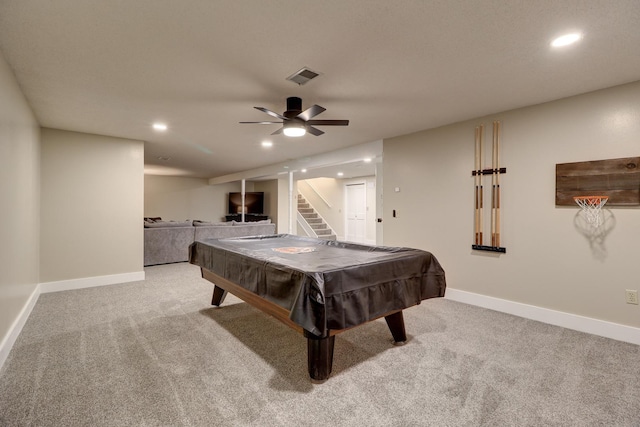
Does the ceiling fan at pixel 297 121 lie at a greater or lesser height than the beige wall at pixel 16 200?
greater

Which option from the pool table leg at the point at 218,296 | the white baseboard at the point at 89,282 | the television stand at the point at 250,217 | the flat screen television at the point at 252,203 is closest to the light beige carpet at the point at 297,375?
the pool table leg at the point at 218,296

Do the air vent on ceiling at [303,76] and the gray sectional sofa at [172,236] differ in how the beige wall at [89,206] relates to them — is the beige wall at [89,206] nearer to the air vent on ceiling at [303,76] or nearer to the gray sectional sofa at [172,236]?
the gray sectional sofa at [172,236]

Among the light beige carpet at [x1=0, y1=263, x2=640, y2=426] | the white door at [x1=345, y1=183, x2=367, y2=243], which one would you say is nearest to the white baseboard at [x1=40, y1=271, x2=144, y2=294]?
the light beige carpet at [x1=0, y1=263, x2=640, y2=426]

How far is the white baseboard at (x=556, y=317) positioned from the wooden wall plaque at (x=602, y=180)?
1082 mm

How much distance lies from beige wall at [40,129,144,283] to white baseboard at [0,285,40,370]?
767mm

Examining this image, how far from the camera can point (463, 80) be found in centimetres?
250

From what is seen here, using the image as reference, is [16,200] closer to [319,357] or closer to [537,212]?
[319,357]

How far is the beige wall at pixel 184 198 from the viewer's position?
9.53 metres

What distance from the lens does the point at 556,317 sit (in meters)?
2.89

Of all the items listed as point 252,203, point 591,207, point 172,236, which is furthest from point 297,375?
point 252,203

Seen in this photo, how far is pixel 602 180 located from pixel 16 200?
526 cm

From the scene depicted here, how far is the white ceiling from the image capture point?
5.41ft

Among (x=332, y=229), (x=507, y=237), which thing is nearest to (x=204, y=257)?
(x=507, y=237)

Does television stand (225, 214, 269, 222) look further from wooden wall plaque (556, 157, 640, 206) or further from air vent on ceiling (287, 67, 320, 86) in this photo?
wooden wall plaque (556, 157, 640, 206)
